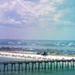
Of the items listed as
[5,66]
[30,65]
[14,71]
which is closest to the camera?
[14,71]

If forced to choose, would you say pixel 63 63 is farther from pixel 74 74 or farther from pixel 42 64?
pixel 74 74

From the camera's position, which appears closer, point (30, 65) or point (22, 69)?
point (22, 69)

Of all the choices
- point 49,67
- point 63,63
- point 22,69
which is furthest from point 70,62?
point 22,69

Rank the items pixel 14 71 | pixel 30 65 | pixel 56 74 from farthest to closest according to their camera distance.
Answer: pixel 30 65
pixel 14 71
pixel 56 74

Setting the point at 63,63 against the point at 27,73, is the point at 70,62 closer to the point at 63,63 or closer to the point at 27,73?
the point at 63,63

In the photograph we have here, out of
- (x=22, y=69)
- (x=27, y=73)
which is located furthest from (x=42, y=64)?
(x=27, y=73)

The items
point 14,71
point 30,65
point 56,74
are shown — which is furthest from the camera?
point 30,65
